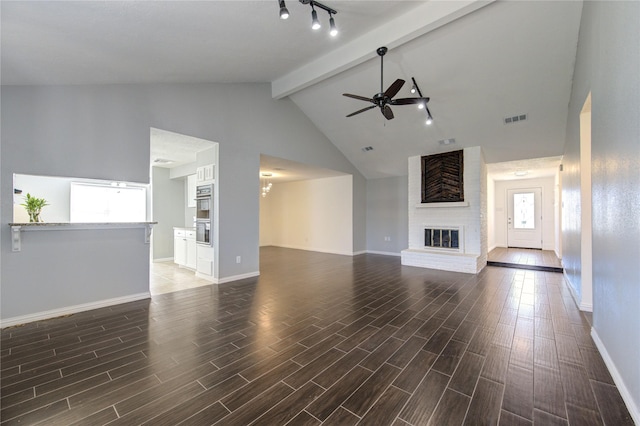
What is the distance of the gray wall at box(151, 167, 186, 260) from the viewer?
23.2ft

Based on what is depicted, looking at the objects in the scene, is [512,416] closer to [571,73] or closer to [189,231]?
[571,73]

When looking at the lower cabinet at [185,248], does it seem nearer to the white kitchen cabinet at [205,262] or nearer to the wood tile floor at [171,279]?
the wood tile floor at [171,279]

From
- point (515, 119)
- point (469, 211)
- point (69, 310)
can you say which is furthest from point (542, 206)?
point (69, 310)

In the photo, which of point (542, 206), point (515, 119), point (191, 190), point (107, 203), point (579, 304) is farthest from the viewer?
point (542, 206)

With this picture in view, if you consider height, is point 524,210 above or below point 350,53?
below

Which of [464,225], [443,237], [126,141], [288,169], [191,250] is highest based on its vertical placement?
[288,169]

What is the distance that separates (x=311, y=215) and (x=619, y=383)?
8.10 metres

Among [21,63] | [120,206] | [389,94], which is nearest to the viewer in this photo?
[21,63]

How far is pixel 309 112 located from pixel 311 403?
6063 mm

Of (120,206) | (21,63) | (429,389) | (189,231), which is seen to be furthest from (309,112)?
(429,389)

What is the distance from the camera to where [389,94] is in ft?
12.0

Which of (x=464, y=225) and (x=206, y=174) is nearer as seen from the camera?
(x=206, y=174)

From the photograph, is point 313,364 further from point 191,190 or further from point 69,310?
point 191,190

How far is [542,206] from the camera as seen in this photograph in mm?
9125
